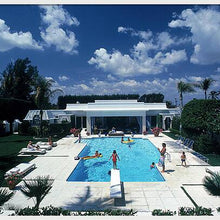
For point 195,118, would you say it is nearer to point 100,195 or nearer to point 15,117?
point 100,195

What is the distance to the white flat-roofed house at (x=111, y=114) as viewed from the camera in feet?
93.2

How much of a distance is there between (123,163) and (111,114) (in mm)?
13443

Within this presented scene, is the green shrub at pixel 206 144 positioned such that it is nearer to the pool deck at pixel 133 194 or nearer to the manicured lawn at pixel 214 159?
the manicured lawn at pixel 214 159

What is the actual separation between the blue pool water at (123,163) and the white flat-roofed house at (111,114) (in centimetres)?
539

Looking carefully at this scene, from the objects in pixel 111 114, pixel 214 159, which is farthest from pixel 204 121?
pixel 111 114

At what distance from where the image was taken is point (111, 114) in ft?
93.2

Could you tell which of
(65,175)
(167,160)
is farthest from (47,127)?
(167,160)

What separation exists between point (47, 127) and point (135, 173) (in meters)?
18.7

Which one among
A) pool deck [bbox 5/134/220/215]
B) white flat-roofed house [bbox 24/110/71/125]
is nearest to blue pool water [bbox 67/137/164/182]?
pool deck [bbox 5/134/220/215]

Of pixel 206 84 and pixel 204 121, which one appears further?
pixel 206 84

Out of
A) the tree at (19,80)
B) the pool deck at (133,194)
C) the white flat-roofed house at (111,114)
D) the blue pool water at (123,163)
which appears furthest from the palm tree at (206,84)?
the tree at (19,80)

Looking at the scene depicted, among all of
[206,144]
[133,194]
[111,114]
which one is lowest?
[133,194]

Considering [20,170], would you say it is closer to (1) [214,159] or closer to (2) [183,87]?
(1) [214,159]

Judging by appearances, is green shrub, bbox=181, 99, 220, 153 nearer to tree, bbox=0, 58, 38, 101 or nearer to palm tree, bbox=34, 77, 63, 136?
palm tree, bbox=34, 77, 63, 136
